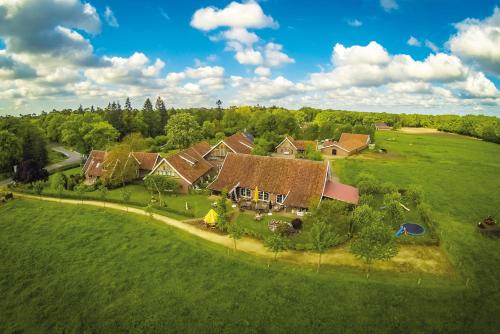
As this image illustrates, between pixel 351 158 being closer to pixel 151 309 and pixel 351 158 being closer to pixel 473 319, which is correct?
pixel 473 319

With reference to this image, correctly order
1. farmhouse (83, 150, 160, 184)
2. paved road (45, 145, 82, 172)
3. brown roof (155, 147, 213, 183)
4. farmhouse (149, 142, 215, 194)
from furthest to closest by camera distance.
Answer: paved road (45, 145, 82, 172) → farmhouse (83, 150, 160, 184) → brown roof (155, 147, 213, 183) → farmhouse (149, 142, 215, 194)

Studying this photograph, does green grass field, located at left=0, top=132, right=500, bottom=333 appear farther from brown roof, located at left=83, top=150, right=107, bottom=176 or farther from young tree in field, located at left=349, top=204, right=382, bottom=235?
brown roof, located at left=83, top=150, right=107, bottom=176

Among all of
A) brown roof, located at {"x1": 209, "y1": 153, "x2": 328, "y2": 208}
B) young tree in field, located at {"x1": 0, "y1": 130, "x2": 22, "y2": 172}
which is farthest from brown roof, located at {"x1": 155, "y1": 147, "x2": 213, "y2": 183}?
young tree in field, located at {"x1": 0, "y1": 130, "x2": 22, "y2": 172}

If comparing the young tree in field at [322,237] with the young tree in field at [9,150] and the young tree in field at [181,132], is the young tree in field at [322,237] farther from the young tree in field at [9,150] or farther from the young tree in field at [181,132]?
the young tree in field at [181,132]

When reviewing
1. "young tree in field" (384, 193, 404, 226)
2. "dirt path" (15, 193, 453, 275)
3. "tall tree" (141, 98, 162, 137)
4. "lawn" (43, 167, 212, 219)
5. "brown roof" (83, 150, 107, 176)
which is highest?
"tall tree" (141, 98, 162, 137)

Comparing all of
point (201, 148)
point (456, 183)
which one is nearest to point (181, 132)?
point (201, 148)

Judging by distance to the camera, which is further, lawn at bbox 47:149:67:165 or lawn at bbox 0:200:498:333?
lawn at bbox 47:149:67:165

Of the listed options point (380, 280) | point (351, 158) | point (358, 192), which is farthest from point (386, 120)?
point (380, 280)
